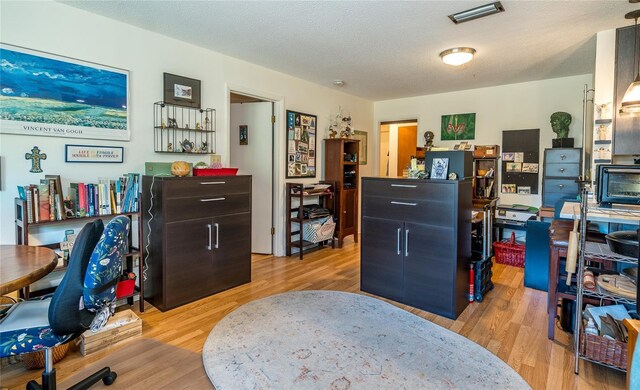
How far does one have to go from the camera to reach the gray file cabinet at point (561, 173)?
4016mm

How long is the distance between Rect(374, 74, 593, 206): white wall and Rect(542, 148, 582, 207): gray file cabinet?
0.49 m

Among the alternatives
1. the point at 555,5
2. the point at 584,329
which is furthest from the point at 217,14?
the point at 584,329

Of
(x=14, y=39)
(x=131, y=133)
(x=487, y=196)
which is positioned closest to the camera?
(x=14, y=39)

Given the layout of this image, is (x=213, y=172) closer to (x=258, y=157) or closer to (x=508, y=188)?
(x=258, y=157)

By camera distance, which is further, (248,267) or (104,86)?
(248,267)

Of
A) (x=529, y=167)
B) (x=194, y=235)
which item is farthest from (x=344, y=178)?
(x=194, y=235)

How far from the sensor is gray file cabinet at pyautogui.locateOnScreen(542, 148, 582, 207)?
4016 millimetres

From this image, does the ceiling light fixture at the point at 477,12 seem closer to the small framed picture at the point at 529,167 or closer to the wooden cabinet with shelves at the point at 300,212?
the wooden cabinet with shelves at the point at 300,212

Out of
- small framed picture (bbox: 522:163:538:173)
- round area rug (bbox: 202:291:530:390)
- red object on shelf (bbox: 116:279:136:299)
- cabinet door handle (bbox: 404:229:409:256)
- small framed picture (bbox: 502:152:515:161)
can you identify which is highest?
small framed picture (bbox: 502:152:515:161)

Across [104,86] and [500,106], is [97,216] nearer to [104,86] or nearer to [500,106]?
[104,86]

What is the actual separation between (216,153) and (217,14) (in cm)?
141

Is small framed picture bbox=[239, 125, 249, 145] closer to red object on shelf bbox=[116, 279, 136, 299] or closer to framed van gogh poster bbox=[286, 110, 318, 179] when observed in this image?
framed van gogh poster bbox=[286, 110, 318, 179]

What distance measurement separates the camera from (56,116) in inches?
98.7

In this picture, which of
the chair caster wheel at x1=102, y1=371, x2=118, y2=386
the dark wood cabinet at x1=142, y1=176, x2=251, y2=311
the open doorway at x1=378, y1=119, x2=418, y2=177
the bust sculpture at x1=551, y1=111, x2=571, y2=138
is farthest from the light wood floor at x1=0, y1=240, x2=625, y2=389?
the open doorway at x1=378, y1=119, x2=418, y2=177
